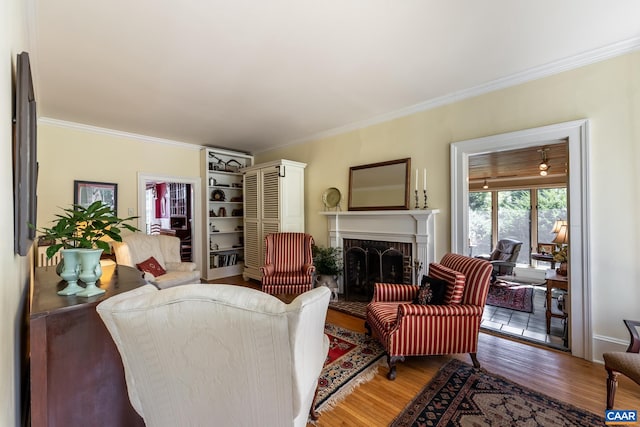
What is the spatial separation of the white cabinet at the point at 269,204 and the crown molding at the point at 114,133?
1.16 meters

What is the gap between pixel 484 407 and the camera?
1.78 m

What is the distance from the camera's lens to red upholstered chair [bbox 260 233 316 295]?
11.8 feet

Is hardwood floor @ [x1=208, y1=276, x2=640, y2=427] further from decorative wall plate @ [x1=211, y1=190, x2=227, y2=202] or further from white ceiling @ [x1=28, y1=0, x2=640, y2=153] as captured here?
decorative wall plate @ [x1=211, y1=190, x2=227, y2=202]

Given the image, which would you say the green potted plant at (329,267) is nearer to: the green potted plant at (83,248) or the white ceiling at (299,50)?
the white ceiling at (299,50)

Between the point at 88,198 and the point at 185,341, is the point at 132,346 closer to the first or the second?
the point at 185,341

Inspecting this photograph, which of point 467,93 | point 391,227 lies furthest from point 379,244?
point 467,93

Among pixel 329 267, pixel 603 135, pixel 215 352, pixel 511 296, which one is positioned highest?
pixel 603 135

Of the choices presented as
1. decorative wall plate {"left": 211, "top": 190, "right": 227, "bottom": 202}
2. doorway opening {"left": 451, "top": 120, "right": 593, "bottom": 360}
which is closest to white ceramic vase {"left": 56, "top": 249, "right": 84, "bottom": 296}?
doorway opening {"left": 451, "top": 120, "right": 593, "bottom": 360}

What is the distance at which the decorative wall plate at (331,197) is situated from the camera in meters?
4.31

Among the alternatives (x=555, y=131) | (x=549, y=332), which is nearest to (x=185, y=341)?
(x=555, y=131)

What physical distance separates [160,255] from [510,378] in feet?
14.0

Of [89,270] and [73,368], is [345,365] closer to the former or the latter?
[73,368]

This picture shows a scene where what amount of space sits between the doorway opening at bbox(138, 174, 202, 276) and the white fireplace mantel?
2.53 meters

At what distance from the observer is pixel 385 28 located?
1.97 metres
